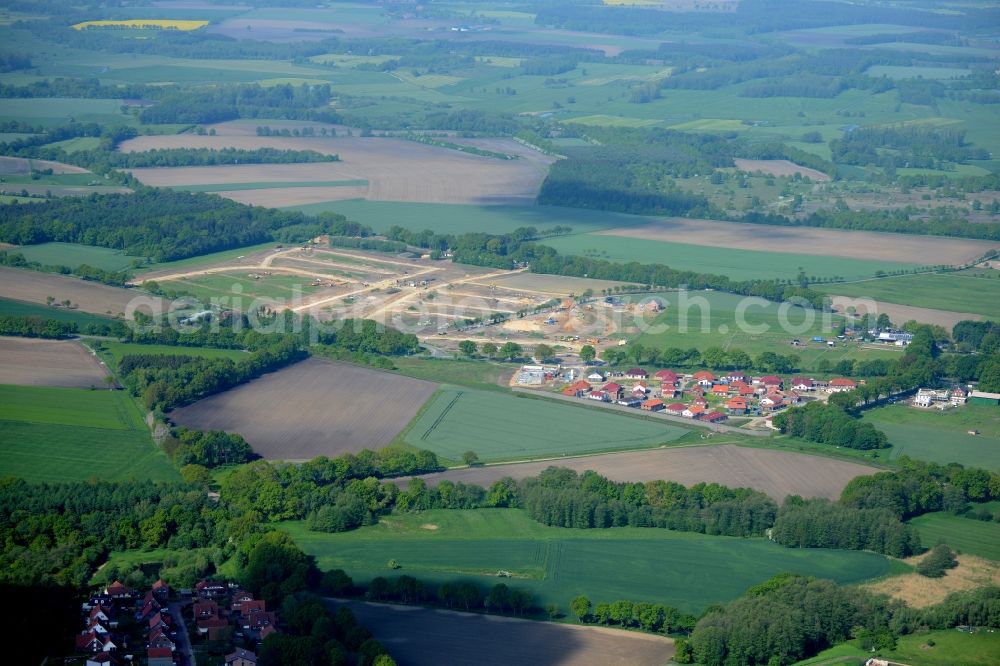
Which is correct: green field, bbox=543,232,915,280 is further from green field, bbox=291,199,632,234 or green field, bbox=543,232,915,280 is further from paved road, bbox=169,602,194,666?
paved road, bbox=169,602,194,666

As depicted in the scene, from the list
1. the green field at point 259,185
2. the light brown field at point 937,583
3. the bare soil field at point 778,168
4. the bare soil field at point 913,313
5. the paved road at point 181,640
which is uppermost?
the bare soil field at point 778,168

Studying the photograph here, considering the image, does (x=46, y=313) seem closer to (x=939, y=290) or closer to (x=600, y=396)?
(x=600, y=396)

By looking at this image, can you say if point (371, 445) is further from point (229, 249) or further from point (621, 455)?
point (229, 249)

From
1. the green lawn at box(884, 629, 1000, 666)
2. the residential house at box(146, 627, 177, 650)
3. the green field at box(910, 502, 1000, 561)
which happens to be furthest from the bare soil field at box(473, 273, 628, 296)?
the residential house at box(146, 627, 177, 650)

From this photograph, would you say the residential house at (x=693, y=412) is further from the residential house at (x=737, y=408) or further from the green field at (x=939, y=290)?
the green field at (x=939, y=290)

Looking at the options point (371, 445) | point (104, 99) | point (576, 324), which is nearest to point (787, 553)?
point (371, 445)

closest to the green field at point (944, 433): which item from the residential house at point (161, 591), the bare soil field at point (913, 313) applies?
the bare soil field at point (913, 313)

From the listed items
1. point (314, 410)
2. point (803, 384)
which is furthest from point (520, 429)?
point (803, 384)
